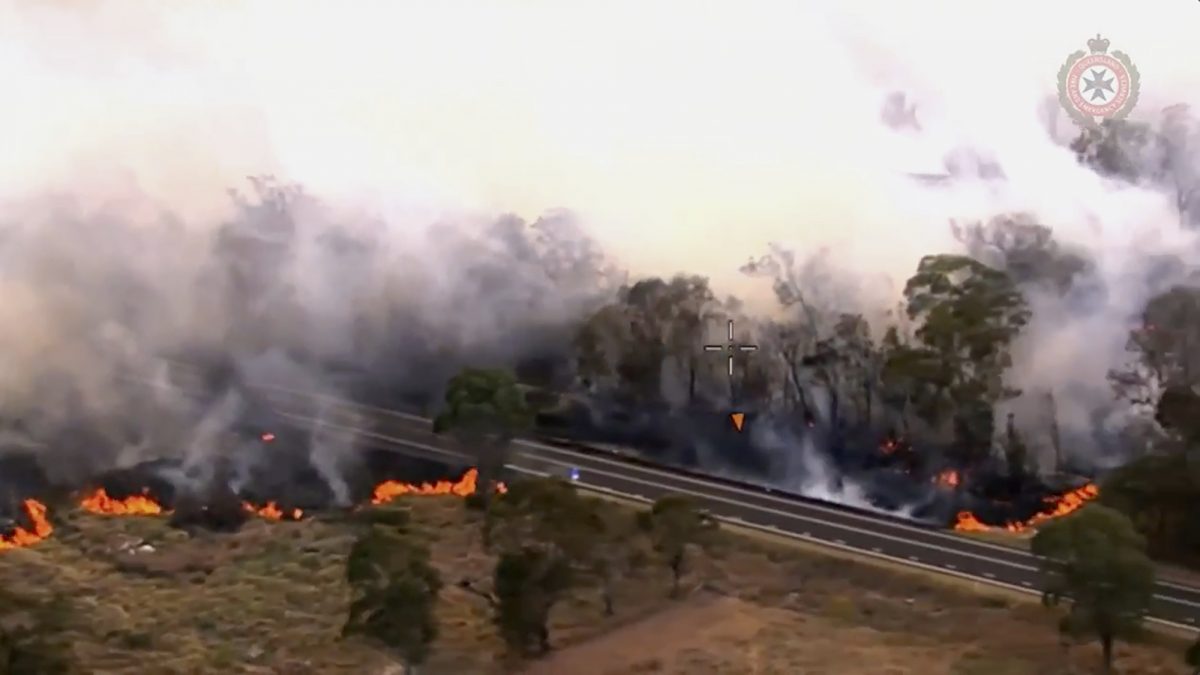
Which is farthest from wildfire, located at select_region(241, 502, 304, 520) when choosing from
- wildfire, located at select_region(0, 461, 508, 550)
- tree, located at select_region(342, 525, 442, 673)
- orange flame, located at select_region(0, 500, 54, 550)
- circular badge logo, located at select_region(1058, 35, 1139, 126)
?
circular badge logo, located at select_region(1058, 35, 1139, 126)

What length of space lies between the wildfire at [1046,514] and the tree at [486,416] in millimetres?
4966

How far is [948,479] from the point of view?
50.3 feet

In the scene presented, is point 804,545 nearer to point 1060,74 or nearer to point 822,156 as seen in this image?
point 822,156

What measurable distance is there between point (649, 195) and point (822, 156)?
2.31m

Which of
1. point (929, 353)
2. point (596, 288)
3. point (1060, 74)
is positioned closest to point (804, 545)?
point (929, 353)

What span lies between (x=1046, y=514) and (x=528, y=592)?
6.20m

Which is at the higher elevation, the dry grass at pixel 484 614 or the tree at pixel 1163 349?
the tree at pixel 1163 349

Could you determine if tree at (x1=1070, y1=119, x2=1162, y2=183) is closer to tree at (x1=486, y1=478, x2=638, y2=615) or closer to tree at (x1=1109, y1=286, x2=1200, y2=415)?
tree at (x1=1109, y1=286, x2=1200, y2=415)

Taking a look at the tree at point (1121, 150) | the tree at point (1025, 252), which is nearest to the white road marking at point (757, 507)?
the tree at point (1025, 252)

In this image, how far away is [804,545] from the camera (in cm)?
1409

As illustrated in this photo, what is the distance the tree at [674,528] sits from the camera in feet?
43.6

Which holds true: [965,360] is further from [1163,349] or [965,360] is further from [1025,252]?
[1163,349]

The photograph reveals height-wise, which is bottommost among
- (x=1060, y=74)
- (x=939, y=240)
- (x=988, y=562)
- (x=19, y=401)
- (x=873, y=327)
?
(x=988, y=562)

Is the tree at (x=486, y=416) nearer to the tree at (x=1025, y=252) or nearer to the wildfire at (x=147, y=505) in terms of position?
the wildfire at (x=147, y=505)
